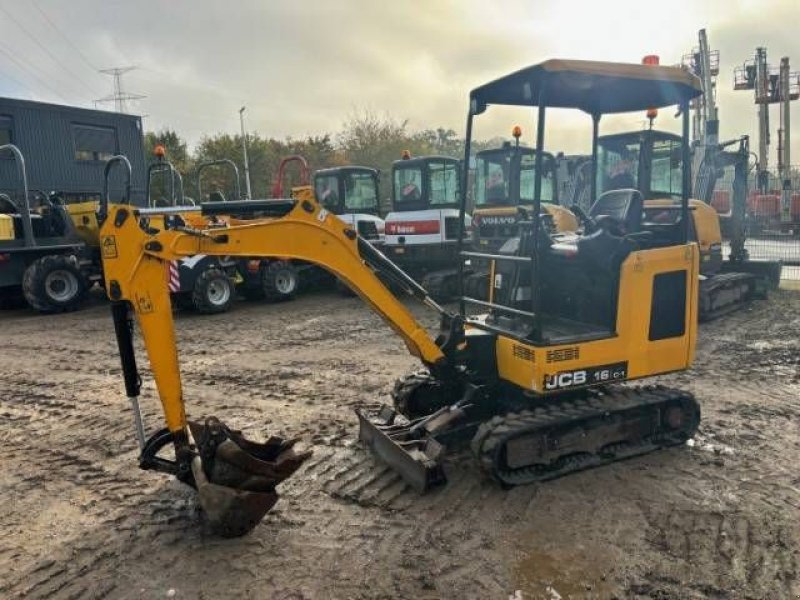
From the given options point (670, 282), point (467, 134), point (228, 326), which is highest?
point (467, 134)

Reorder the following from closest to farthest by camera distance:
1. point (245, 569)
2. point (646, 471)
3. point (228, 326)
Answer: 1. point (245, 569)
2. point (646, 471)
3. point (228, 326)

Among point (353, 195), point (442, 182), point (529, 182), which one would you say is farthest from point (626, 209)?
point (353, 195)

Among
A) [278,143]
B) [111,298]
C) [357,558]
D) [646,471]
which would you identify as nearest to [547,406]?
[646,471]

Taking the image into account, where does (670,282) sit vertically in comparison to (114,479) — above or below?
above

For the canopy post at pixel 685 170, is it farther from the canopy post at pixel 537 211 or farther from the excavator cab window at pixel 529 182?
the excavator cab window at pixel 529 182

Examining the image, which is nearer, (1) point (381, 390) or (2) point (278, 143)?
(1) point (381, 390)

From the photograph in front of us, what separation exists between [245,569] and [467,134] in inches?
131

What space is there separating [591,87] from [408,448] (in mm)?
2809

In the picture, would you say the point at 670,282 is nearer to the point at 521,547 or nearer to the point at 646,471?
the point at 646,471

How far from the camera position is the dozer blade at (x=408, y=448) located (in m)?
4.07

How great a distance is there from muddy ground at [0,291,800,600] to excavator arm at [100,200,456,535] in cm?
31

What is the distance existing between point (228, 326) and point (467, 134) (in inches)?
247

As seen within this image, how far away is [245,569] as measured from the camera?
333 cm

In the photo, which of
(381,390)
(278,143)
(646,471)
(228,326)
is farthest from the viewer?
(278,143)
